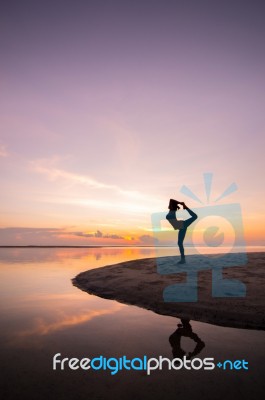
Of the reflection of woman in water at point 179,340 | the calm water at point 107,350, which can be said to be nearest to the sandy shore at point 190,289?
the calm water at point 107,350

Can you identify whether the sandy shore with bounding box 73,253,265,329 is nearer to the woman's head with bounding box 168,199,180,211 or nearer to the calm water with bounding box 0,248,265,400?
the calm water with bounding box 0,248,265,400

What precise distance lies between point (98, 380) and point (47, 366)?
112 cm

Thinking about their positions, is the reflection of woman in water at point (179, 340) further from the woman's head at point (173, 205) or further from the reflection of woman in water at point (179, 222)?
the woman's head at point (173, 205)

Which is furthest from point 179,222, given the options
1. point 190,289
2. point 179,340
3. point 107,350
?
point 107,350

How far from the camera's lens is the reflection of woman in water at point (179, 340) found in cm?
493

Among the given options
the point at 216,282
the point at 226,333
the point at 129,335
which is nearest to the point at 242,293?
the point at 216,282

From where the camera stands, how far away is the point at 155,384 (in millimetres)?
3908

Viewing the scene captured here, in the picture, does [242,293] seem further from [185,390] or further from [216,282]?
[185,390]

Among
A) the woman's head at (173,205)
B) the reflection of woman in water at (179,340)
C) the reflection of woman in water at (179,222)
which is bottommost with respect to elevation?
the reflection of woman in water at (179,340)

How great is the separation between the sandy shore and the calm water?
1.89ft

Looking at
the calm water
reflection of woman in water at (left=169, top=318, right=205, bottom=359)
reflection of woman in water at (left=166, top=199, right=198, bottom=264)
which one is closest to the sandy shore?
the calm water

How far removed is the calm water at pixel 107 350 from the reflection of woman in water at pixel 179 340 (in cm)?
11

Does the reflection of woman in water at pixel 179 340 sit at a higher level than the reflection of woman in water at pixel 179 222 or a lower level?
lower

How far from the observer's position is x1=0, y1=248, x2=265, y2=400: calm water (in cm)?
371
